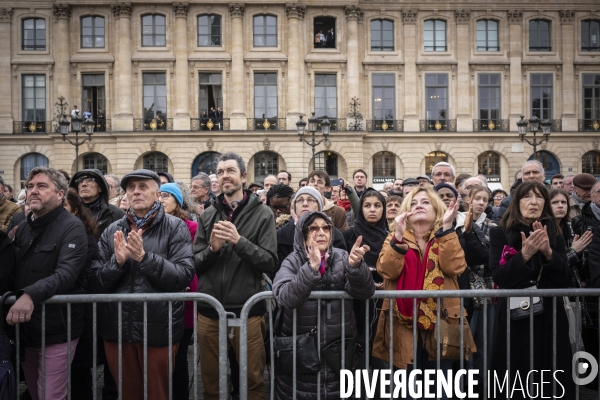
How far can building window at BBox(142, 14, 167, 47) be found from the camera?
30344 mm

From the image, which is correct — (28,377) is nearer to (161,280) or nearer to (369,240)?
(161,280)

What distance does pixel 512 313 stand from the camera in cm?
397

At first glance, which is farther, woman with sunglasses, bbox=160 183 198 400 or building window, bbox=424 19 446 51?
building window, bbox=424 19 446 51

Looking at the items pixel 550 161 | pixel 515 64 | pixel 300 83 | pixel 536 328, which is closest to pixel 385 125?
pixel 300 83

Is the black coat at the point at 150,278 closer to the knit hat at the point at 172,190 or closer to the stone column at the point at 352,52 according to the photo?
the knit hat at the point at 172,190

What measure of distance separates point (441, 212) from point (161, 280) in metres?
2.35

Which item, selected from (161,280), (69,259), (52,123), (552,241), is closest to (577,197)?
(552,241)

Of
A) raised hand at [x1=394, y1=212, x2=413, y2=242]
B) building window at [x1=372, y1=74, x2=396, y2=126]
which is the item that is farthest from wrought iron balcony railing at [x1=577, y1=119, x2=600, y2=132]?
raised hand at [x1=394, y1=212, x2=413, y2=242]

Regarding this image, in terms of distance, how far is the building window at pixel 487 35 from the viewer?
3173 centimetres

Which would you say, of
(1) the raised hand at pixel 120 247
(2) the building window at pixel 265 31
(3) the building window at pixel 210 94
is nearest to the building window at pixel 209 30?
(3) the building window at pixel 210 94

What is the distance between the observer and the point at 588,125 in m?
32.2

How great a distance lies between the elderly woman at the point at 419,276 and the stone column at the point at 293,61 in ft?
88.2

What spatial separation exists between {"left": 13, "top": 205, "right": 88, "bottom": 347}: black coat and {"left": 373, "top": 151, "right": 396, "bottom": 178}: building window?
29.0 metres

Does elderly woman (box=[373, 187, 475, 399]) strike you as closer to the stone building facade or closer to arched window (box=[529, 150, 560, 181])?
the stone building facade
